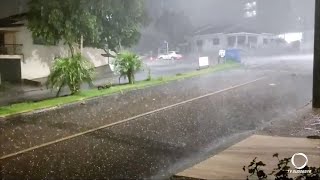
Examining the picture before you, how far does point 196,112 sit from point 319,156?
6928 mm

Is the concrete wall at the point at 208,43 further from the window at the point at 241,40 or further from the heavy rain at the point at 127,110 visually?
the heavy rain at the point at 127,110

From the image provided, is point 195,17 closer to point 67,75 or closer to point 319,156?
point 67,75

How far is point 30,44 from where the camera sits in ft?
90.4

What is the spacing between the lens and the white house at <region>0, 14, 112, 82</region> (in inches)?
1038

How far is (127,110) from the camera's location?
13766mm

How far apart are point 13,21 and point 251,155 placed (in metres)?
24.1

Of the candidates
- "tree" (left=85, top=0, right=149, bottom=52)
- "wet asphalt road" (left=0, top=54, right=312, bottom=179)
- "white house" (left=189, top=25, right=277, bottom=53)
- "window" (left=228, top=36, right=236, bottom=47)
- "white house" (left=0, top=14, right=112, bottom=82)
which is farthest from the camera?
"window" (left=228, top=36, right=236, bottom=47)

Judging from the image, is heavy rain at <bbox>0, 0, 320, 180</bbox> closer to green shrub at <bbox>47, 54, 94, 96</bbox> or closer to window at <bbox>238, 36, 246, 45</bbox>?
green shrub at <bbox>47, 54, 94, 96</bbox>

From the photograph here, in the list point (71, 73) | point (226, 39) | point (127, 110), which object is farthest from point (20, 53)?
point (226, 39)

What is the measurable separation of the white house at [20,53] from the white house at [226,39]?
32.7m

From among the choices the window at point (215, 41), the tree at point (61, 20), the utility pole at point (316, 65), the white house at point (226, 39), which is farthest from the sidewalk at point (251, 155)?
the window at point (215, 41)

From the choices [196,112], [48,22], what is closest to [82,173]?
[196,112]

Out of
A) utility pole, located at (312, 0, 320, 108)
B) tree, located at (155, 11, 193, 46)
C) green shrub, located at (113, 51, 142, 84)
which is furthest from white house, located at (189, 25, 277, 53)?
utility pole, located at (312, 0, 320, 108)

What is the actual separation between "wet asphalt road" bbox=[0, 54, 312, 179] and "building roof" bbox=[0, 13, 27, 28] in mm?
12489
